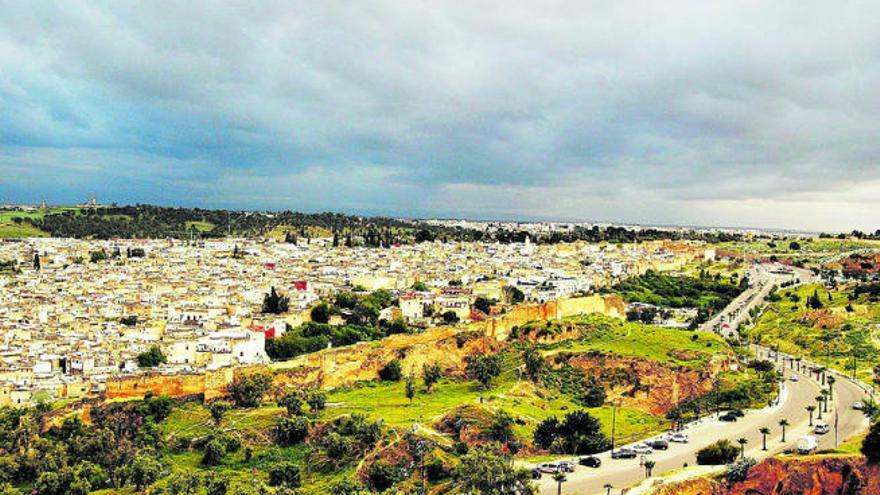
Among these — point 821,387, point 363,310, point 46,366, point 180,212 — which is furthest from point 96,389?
point 180,212

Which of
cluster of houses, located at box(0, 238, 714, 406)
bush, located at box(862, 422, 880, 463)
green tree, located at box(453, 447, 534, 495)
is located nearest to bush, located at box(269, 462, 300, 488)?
green tree, located at box(453, 447, 534, 495)

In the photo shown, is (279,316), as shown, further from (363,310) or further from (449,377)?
(449,377)

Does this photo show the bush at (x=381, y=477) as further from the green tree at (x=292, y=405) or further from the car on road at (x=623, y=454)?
the car on road at (x=623, y=454)

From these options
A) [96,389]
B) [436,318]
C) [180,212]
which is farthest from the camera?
[180,212]

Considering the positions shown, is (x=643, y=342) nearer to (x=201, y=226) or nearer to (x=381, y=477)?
(x=381, y=477)

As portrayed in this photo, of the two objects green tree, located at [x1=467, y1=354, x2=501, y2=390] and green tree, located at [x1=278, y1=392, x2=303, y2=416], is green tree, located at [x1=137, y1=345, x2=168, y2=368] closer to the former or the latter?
green tree, located at [x1=278, y1=392, x2=303, y2=416]

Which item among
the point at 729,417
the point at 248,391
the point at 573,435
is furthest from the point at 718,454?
the point at 248,391

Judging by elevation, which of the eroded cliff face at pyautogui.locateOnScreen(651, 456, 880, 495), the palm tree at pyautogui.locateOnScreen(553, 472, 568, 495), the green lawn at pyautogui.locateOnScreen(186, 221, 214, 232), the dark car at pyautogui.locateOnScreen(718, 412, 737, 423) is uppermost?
the green lawn at pyautogui.locateOnScreen(186, 221, 214, 232)
